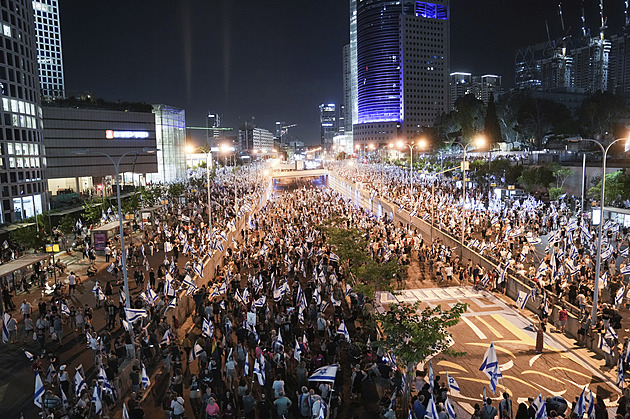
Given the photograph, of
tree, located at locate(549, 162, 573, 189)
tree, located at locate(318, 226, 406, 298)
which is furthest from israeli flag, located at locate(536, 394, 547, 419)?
tree, located at locate(549, 162, 573, 189)

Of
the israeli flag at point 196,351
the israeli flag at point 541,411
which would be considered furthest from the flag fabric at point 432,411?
the israeli flag at point 196,351

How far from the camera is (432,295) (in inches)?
952

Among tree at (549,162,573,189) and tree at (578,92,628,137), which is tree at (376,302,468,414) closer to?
tree at (549,162,573,189)

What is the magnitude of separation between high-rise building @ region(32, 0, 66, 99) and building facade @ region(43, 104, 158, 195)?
48.7m

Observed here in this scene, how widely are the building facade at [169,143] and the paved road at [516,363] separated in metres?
92.5

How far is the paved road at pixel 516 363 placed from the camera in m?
14.0

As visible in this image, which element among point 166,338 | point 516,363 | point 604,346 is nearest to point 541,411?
point 516,363

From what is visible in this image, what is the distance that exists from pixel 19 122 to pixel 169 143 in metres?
60.4

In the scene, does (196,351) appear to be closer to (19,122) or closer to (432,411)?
(432,411)

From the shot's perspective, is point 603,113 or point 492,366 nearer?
point 492,366

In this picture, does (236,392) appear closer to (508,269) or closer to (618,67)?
(508,269)

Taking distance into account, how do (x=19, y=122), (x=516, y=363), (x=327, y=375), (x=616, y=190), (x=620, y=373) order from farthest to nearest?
(x=19, y=122)
(x=616, y=190)
(x=516, y=363)
(x=620, y=373)
(x=327, y=375)

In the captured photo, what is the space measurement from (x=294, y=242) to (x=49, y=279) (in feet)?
49.6

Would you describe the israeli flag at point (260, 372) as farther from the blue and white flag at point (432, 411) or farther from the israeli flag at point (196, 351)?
the blue and white flag at point (432, 411)
